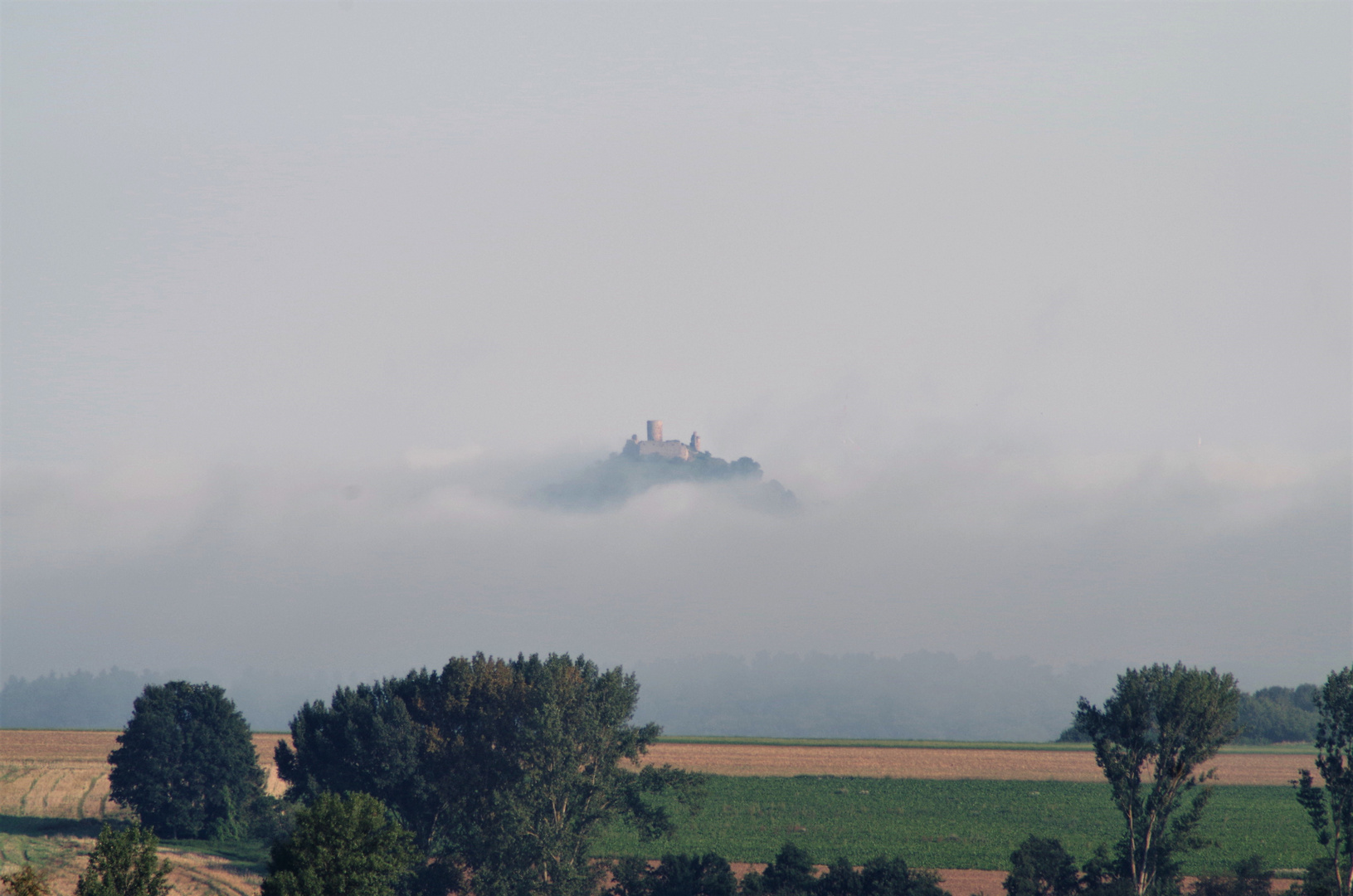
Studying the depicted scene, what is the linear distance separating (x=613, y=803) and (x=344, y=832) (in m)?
19.7

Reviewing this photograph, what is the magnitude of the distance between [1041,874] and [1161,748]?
874 centimetres

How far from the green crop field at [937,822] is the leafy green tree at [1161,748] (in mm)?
13684

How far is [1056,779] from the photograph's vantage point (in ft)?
322

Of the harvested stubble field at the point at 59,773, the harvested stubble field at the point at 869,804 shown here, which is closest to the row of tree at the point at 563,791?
the harvested stubble field at the point at 869,804

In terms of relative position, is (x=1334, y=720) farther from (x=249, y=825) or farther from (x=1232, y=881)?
(x=249, y=825)

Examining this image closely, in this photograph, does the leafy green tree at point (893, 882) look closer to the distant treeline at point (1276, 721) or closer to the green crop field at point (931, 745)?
the green crop field at point (931, 745)

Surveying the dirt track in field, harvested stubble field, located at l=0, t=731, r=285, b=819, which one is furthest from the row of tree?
the dirt track in field

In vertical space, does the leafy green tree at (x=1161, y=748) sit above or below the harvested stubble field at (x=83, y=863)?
above

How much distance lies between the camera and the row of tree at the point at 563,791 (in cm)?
4584

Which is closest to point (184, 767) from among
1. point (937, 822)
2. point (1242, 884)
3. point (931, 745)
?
point (937, 822)

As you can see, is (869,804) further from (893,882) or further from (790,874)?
(893,882)

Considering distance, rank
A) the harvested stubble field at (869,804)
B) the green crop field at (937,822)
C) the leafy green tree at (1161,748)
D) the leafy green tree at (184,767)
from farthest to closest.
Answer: the leafy green tree at (184,767) → the green crop field at (937,822) → the harvested stubble field at (869,804) → the leafy green tree at (1161,748)

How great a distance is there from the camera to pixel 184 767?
73.8 m

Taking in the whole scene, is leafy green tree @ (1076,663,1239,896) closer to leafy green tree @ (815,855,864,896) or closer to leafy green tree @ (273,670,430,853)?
leafy green tree @ (815,855,864,896)
